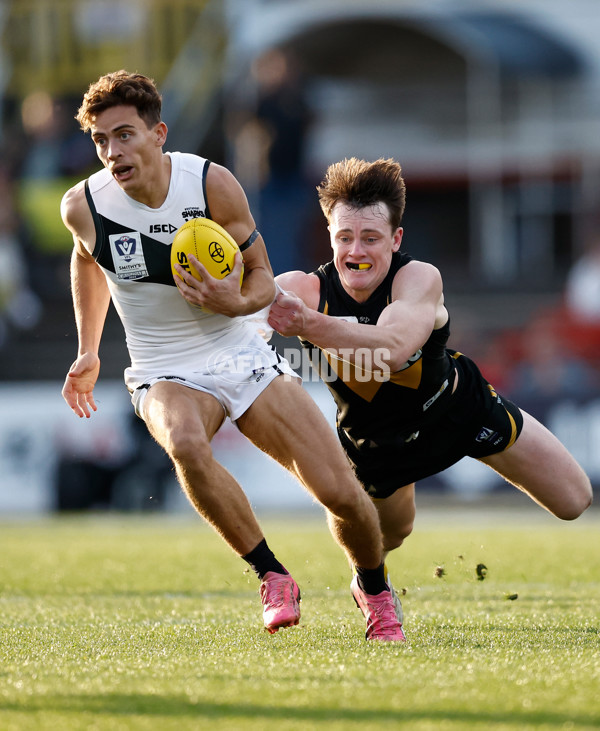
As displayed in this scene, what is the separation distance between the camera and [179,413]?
203 inches

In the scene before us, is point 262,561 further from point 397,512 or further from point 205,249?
point 205,249

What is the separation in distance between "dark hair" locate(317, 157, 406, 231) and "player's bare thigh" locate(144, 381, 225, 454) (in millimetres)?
1043

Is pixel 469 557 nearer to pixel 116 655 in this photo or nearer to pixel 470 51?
pixel 116 655

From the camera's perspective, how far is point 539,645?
491 cm

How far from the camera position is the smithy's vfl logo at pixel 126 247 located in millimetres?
5355

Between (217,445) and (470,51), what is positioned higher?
(470,51)

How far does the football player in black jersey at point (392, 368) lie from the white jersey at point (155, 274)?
471mm

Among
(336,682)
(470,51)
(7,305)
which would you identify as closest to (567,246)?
(470,51)

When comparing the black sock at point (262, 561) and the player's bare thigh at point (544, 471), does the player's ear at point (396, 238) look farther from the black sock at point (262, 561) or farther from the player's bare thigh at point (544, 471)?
the black sock at point (262, 561)

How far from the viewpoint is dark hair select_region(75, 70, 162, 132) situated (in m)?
5.23

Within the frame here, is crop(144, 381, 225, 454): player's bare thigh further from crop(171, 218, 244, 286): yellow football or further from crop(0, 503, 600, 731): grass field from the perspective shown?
crop(0, 503, 600, 731): grass field

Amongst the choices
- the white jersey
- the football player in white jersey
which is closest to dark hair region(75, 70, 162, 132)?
the football player in white jersey

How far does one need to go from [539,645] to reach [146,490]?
1039 cm

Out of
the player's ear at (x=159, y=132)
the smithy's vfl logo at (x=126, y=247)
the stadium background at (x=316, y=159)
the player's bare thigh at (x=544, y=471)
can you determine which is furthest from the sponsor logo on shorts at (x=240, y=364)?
the stadium background at (x=316, y=159)
